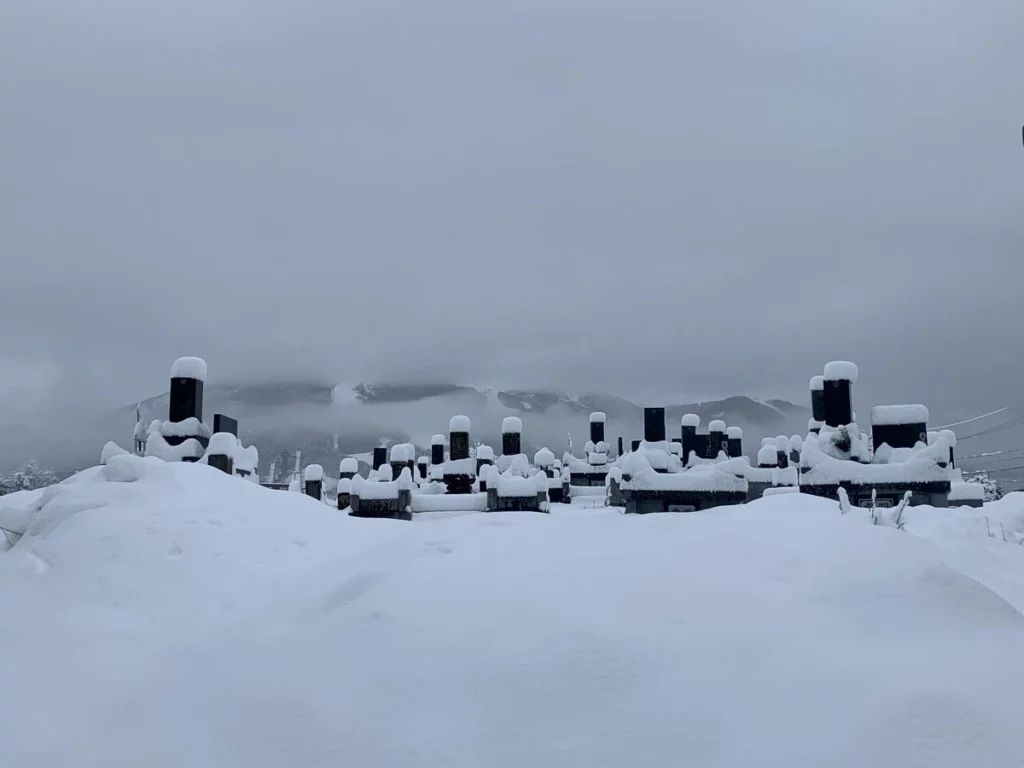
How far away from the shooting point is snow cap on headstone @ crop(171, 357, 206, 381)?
42.2 ft

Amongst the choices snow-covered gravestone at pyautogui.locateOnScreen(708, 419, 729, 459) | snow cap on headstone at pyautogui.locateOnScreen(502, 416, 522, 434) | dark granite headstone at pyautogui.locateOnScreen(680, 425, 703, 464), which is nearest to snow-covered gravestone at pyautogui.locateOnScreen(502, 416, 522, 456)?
snow cap on headstone at pyautogui.locateOnScreen(502, 416, 522, 434)

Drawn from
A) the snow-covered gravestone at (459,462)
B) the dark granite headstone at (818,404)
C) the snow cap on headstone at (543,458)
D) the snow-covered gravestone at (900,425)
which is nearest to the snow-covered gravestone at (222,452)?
the snow-covered gravestone at (459,462)

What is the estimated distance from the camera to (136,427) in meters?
12.9

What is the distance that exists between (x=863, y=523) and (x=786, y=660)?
2.67 metres

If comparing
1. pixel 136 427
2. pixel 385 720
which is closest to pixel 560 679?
pixel 385 720

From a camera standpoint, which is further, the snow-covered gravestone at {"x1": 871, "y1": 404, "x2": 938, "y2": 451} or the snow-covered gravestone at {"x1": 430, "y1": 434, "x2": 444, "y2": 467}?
the snow-covered gravestone at {"x1": 430, "y1": 434, "x2": 444, "y2": 467}

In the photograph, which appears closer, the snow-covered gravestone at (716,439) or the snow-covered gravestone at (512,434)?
the snow-covered gravestone at (512,434)

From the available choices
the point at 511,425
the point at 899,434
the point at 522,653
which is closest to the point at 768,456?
the point at 511,425

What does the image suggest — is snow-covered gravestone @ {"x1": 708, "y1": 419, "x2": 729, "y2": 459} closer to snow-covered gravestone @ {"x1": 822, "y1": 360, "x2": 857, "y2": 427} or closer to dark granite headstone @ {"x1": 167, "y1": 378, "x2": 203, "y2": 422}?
snow-covered gravestone @ {"x1": 822, "y1": 360, "x2": 857, "y2": 427}

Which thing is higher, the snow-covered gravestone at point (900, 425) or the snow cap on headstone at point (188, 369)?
the snow cap on headstone at point (188, 369)

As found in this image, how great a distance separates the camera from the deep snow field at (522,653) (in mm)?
3271

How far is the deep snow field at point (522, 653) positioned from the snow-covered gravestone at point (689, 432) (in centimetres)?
1938

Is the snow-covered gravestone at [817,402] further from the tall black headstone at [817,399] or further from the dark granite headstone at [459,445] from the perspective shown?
the dark granite headstone at [459,445]

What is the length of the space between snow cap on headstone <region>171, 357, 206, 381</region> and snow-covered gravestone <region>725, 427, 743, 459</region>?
2099 centimetres
